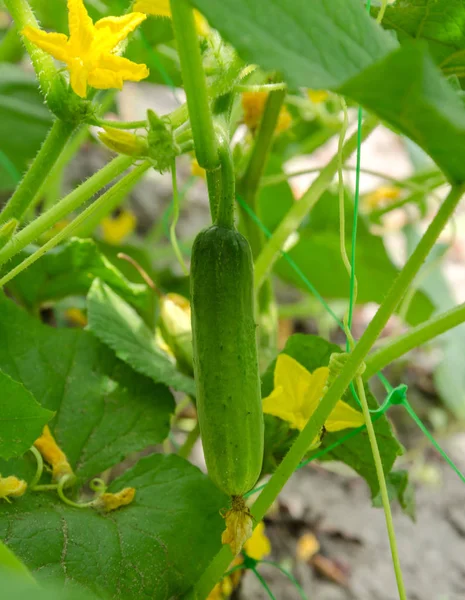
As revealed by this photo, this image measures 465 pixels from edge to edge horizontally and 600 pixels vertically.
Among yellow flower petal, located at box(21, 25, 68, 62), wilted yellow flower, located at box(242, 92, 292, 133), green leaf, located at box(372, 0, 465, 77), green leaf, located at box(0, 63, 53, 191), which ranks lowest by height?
yellow flower petal, located at box(21, 25, 68, 62)

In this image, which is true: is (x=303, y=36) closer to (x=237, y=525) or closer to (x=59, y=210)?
(x=59, y=210)

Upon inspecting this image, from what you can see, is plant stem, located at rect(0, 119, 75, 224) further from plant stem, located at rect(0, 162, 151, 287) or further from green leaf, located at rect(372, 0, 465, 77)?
green leaf, located at rect(372, 0, 465, 77)

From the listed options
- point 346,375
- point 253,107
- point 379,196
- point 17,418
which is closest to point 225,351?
point 346,375

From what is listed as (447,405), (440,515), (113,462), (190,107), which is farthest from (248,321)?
(447,405)

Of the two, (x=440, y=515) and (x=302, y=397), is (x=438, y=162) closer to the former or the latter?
(x=302, y=397)

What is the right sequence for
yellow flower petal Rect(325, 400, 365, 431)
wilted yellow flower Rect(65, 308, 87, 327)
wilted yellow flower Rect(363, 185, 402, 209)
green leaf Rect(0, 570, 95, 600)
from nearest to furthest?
green leaf Rect(0, 570, 95, 600) < yellow flower petal Rect(325, 400, 365, 431) < wilted yellow flower Rect(65, 308, 87, 327) < wilted yellow flower Rect(363, 185, 402, 209)

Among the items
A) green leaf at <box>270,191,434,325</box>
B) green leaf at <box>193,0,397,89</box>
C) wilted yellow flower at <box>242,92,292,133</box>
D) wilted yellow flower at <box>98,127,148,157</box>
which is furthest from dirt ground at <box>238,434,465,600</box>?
green leaf at <box>193,0,397,89</box>

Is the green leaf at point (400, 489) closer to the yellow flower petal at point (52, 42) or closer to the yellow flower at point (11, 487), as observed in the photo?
the yellow flower at point (11, 487)
